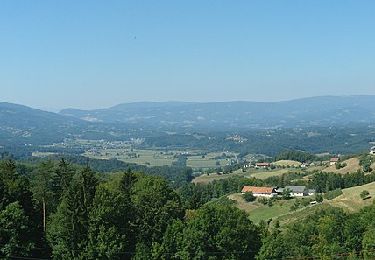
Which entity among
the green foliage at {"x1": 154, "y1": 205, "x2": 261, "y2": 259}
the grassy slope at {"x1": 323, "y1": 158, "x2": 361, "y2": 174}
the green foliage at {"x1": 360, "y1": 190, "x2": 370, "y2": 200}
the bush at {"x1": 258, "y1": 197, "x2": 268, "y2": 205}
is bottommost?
the bush at {"x1": 258, "y1": 197, "x2": 268, "y2": 205}

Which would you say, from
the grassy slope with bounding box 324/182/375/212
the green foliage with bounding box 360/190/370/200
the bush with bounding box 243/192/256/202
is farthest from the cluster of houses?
the green foliage with bounding box 360/190/370/200

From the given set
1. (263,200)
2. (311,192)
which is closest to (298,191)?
(311,192)

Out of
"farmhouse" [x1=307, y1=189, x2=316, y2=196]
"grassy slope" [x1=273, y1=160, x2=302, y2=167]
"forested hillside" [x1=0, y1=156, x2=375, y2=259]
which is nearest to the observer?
"forested hillside" [x1=0, y1=156, x2=375, y2=259]

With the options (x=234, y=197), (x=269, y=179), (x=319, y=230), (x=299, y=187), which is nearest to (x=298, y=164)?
(x=269, y=179)

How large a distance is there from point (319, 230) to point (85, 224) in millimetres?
17168

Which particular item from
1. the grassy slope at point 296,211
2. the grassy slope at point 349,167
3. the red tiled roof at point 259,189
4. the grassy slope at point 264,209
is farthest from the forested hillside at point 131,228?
the grassy slope at point 349,167

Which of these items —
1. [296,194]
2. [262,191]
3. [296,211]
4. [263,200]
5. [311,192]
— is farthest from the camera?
[311,192]

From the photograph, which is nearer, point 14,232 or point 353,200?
point 14,232

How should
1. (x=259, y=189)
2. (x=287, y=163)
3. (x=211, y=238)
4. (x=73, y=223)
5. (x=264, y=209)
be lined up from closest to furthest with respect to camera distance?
(x=73, y=223), (x=211, y=238), (x=264, y=209), (x=259, y=189), (x=287, y=163)

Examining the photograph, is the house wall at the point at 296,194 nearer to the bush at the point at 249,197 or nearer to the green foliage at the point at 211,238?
the bush at the point at 249,197

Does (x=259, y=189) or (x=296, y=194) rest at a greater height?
(x=259, y=189)

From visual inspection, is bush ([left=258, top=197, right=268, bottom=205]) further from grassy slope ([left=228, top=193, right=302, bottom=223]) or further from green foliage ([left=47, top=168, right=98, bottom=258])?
green foliage ([left=47, top=168, right=98, bottom=258])

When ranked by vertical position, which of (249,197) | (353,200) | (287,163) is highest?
(353,200)

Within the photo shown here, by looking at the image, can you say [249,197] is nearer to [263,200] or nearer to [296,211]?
[263,200]
